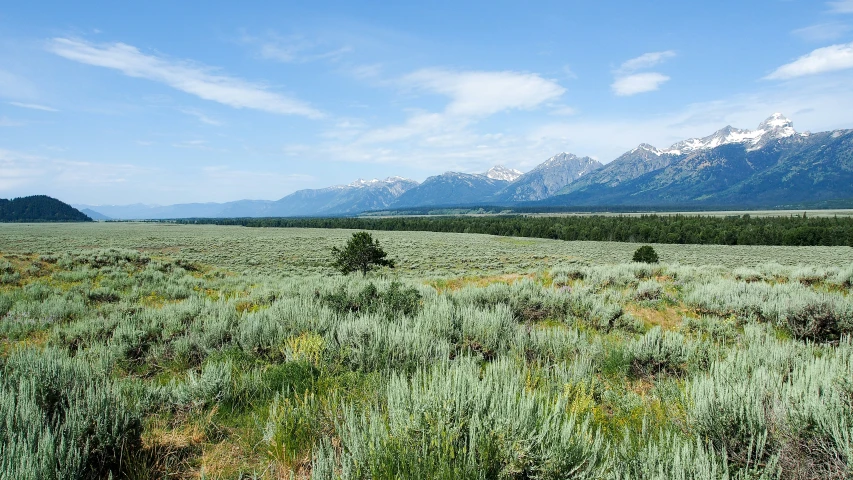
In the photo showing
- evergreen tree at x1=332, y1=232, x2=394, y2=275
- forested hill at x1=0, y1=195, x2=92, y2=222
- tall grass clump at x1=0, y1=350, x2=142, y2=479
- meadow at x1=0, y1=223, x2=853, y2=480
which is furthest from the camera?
forested hill at x1=0, y1=195, x2=92, y2=222

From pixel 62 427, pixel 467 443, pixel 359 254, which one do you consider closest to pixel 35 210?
pixel 359 254

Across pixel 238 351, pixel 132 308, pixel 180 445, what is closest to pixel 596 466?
pixel 180 445

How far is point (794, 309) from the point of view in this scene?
6.96m

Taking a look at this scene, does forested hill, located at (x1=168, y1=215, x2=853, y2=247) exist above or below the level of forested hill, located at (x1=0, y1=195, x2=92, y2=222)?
below

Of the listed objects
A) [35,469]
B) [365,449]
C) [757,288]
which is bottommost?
[757,288]

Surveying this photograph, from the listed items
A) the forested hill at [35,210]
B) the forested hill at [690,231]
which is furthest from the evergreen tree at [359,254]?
the forested hill at [35,210]

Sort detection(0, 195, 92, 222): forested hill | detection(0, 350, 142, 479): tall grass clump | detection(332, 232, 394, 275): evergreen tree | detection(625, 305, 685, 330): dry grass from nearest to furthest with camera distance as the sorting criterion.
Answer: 1. detection(0, 350, 142, 479): tall grass clump
2. detection(625, 305, 685, 330): dry grass
3. detection(332, 232, 394, 275): evergreen tree
4. detection(0, 195, 92, 222): forested hill

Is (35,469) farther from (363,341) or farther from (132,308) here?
(132,308)

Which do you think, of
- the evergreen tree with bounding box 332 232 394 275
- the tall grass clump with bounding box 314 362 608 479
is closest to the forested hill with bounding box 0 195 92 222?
the evergreen tree with bounding box 332 232 394 275

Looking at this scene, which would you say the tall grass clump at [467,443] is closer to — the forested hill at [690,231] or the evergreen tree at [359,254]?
the evergreen tree at [359,254]

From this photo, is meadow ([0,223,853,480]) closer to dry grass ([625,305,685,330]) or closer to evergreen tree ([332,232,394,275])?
dry grass ([625,305,685,330])

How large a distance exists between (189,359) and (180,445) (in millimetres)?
2877

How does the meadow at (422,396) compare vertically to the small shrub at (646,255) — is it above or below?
above

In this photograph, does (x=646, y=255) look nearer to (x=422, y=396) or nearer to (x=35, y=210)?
(x=422, y=396)
